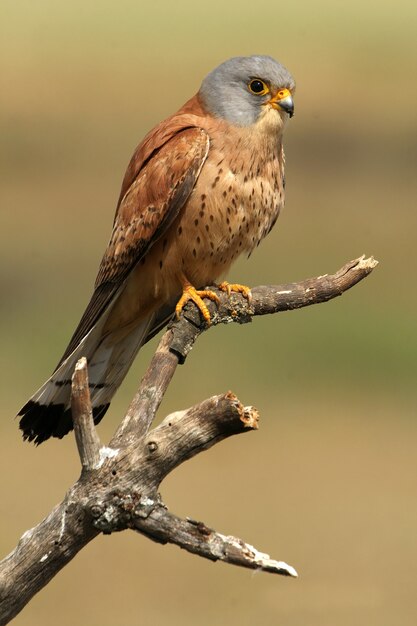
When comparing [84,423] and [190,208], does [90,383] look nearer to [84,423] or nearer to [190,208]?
[190,208]

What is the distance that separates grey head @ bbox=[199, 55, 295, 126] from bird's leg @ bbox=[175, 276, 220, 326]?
655 mm

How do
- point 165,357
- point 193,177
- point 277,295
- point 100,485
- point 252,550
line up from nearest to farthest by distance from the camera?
point 252,550
point 100,485
point 165,357
point 277,295
point 193,177

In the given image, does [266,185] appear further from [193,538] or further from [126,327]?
[193,538]

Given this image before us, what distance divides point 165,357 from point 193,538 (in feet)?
2.57

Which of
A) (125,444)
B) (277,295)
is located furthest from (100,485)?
(277,295)

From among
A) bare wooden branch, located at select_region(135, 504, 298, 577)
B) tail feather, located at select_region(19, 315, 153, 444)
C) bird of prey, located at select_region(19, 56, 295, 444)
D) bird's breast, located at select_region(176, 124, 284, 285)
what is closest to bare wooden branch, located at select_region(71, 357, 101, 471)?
bare wooden branch, located at select_region(135, 504, 298, 577)

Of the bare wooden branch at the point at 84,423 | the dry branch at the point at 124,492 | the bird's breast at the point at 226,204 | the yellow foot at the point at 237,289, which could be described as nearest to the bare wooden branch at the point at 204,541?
the dry branch at the point at 124,492

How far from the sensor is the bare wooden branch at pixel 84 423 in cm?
337

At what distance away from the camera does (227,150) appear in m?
4.59

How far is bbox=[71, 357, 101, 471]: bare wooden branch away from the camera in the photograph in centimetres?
337

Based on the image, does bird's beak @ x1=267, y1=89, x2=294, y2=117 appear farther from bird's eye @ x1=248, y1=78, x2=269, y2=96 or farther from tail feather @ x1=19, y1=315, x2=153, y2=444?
tail feather @ x1=19, y1=315, x2=153, y2=444

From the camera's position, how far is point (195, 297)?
4500 mm

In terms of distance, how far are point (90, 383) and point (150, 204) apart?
0.71 m

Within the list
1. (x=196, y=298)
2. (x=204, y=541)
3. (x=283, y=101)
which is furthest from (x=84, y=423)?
(x=283, y=101)
